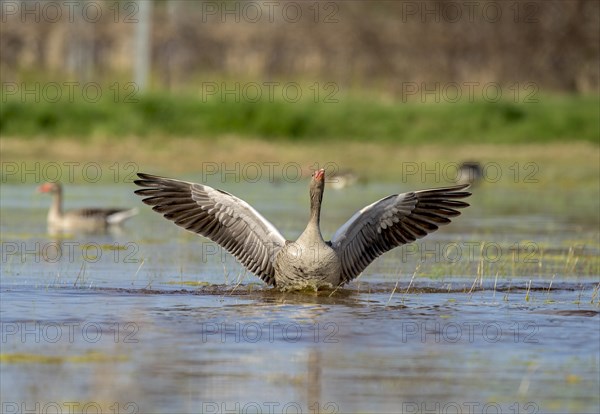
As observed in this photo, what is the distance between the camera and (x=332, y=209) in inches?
781

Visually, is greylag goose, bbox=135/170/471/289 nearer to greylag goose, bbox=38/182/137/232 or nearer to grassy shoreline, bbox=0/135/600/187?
greylag goose, bbox=38/182/137/232

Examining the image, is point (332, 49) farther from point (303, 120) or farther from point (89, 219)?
point (89, 219)

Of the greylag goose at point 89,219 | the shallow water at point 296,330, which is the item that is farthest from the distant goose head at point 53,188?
the shallow water at point 296,330

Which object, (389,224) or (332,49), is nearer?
(389,224)

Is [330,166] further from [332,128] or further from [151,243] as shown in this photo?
[151,243]

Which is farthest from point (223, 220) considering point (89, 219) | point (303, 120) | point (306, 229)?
point (303, 120)

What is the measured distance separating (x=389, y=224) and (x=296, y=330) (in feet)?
8.66

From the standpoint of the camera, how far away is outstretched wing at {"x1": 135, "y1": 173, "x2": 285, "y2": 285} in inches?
446

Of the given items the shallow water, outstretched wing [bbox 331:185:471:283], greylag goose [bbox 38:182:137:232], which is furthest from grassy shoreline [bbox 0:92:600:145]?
outstretched wing [bbox 331:185:471:283]

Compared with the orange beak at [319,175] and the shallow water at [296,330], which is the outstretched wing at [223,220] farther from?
the orange beak at [319,175]

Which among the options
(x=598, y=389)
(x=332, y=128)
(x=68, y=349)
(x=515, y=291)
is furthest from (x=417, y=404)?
(x=332, y=128)

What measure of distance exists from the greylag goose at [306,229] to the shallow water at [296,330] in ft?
0.84

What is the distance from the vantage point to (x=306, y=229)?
11039 millimetres

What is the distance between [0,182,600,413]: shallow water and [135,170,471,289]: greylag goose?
255 mm
